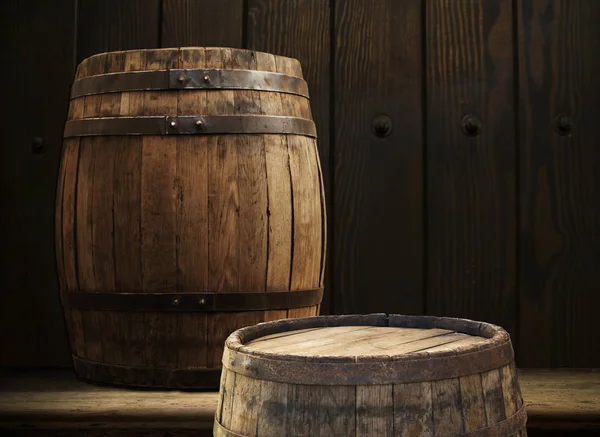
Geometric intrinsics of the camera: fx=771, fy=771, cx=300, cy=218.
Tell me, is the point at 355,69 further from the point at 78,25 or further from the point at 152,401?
the point at 152,401

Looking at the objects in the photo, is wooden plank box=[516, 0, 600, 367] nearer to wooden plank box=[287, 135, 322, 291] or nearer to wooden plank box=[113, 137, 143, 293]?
wooden plank box=[287, 135, 322, 291]

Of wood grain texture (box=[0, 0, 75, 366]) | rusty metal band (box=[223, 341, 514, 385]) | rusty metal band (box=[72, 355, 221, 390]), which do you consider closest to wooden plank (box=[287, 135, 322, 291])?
rusty metal band (box=[72, 355, 221, 390])

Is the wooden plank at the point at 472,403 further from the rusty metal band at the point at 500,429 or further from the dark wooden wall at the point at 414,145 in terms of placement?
the dark wooden wall at the point at 414,145

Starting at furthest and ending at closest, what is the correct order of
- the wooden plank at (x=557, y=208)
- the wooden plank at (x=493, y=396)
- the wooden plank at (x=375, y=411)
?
1. the wooden plank at (x=557, y=208)
2. the wooden plank at (x=493, y=396)
3. the wooden plank at (x=375, y=411)

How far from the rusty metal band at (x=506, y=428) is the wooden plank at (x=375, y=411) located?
0.14m

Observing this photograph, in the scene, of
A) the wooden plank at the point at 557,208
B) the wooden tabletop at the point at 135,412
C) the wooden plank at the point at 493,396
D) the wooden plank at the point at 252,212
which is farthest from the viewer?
the wooden plank at the point at 557,208

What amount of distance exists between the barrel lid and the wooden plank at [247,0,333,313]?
122 centimetres

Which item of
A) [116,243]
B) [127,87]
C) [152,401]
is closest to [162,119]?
[127,87]

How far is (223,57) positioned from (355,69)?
756mm

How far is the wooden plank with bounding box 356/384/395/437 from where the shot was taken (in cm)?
121

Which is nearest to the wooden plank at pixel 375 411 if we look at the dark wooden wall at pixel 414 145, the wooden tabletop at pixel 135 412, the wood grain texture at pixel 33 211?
the wooden tabletop at pixel 135 412

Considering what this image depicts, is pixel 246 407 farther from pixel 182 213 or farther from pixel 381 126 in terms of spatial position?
pixel 381 126

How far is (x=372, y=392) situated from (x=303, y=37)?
183cm

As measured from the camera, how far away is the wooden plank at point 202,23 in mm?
2793
